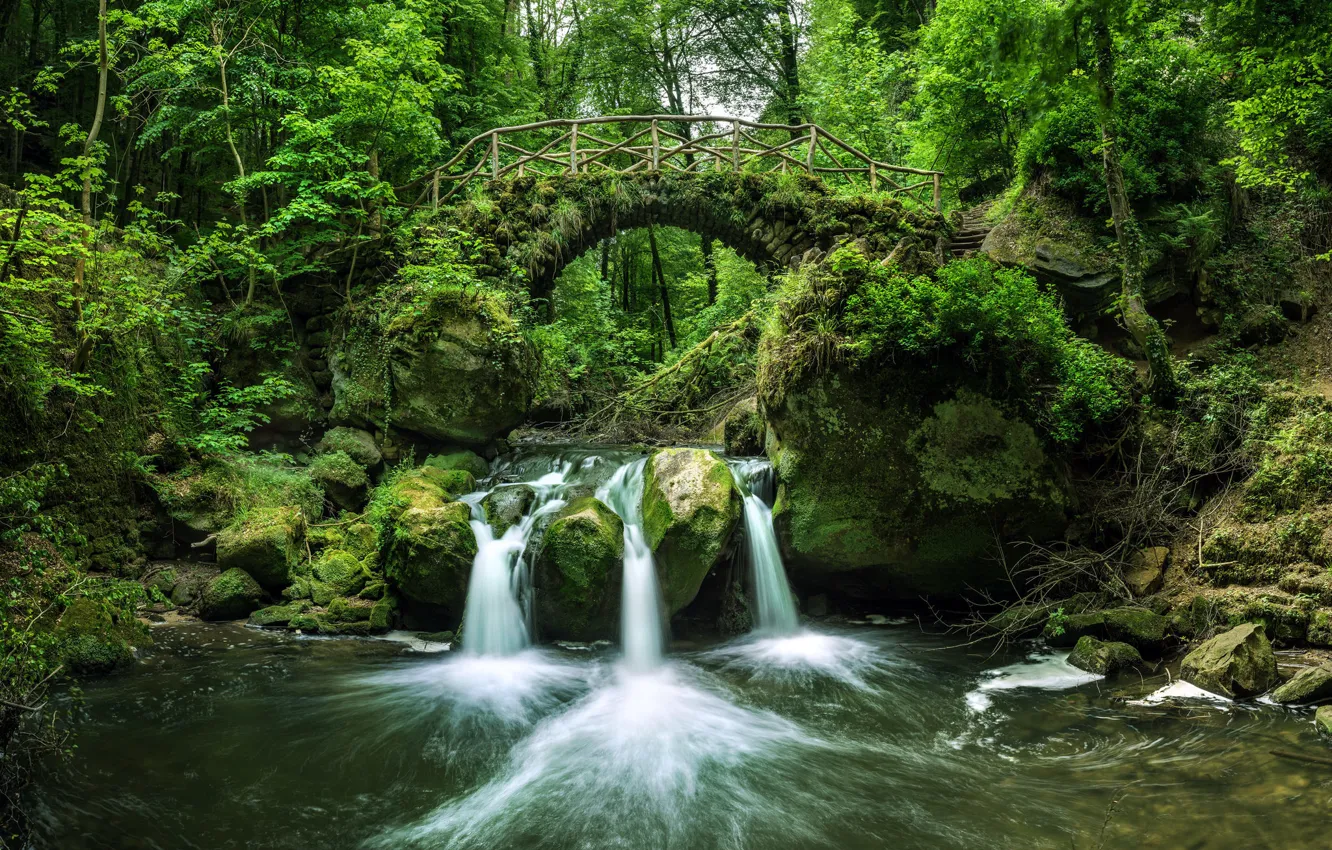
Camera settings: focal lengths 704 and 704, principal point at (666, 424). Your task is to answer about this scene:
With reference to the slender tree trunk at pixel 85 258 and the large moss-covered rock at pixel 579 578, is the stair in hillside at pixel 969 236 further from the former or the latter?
the slender tree trunk at pixel 85 258

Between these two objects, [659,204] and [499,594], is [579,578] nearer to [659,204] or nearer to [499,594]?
[499,594]

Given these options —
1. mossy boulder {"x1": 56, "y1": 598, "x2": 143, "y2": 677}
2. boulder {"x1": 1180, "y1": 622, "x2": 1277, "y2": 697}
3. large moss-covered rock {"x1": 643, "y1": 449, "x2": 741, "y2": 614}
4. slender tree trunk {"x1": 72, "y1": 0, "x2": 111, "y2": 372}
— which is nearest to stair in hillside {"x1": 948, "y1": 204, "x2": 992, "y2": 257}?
large moss-covered rock {"x1": 643, "y1": 449, "x2": 741, "y2": 614}

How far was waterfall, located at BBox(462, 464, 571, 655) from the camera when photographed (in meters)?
7.36

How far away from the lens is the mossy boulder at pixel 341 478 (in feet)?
31.0

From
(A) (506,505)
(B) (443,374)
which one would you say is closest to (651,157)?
(B) (443,374)

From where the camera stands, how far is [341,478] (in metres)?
9.52

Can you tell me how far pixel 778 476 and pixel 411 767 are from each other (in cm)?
495

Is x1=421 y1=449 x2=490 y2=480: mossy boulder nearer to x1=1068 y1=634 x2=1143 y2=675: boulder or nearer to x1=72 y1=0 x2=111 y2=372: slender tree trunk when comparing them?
x1=72 y1=0 x2=111 y2=372: slender tree trunk

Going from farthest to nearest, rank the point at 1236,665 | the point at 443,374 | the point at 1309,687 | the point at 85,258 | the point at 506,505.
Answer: the point at 443,374, the point at 506,505, the point at 85,258, the point at 1236,665, the point at 1309,687

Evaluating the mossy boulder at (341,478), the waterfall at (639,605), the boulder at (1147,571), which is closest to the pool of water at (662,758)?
the waterfall at (639,605)

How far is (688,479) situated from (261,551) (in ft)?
15.9

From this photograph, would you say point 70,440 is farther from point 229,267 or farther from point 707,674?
point 707,674

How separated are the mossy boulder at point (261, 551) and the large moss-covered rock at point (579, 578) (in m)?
2.97

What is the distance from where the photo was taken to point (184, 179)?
14.9 m
